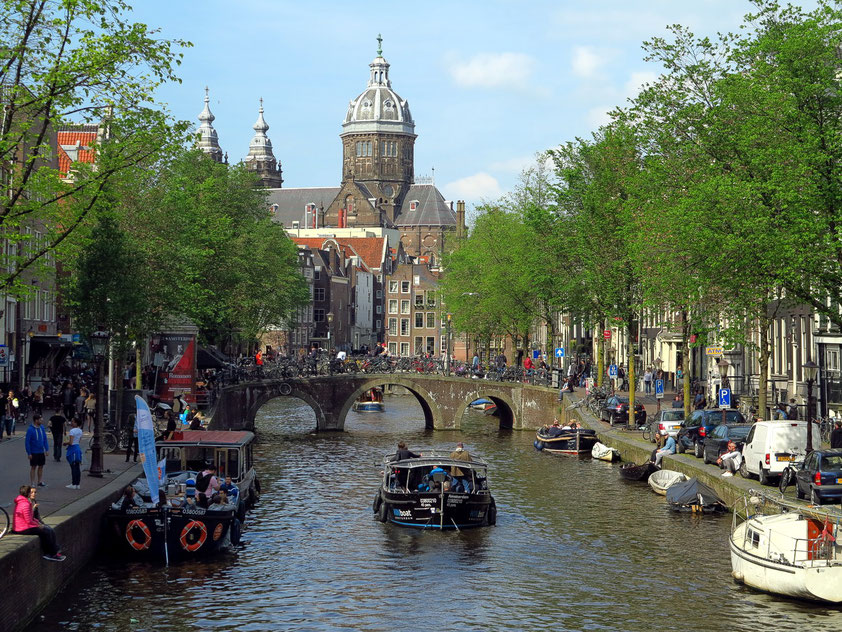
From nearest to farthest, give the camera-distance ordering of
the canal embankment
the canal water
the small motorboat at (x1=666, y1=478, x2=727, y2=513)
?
the canal embankment < the canal water < the small motorboat at (x1=666, y1=478, x2=727, y2=513)

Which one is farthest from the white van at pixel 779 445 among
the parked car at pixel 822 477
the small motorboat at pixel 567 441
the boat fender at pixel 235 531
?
the small motorboat at pixel 567 441

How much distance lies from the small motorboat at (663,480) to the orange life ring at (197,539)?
1751 cm

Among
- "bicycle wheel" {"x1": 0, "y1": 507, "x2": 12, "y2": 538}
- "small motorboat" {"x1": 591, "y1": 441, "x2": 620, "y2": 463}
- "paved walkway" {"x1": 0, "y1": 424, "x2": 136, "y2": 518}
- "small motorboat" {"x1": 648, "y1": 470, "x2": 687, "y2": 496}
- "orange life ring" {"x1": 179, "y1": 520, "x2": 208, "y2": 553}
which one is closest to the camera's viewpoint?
"bicycle wheel" {"x1": 0, "y1": 507, "x2": 12, "y2": 538}

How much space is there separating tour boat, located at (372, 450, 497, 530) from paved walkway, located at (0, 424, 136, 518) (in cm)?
800

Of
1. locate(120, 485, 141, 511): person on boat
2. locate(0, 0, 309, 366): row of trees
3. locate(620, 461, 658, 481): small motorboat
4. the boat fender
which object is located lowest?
the boat fender

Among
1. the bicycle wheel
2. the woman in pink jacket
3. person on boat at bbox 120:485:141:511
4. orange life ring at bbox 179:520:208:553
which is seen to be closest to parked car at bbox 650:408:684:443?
orange life ring at bbox 179:520:208:553

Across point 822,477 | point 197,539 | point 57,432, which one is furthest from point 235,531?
point 822,477

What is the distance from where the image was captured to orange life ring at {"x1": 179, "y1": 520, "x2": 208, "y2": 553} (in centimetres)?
3064

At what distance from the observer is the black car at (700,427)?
44.0m

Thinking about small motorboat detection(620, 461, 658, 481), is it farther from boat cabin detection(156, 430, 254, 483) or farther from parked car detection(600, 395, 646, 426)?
boat cabin detection(156, 430, 254, 483)

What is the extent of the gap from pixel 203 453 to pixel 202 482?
15.7ft

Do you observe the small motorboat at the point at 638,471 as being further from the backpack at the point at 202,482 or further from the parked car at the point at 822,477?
the backpack at the point at 202,482

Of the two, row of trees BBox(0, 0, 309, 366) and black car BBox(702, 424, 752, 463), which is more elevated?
row of trees BBox(0, 0, 309, 366)

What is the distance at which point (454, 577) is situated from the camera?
98.0 ft
